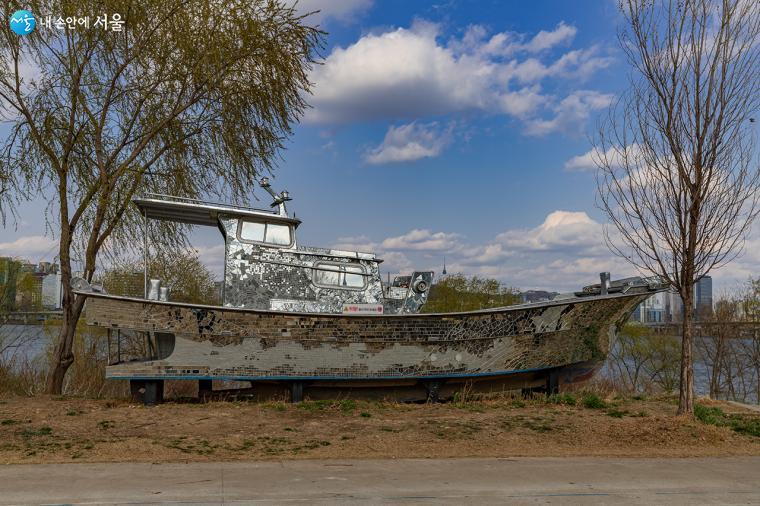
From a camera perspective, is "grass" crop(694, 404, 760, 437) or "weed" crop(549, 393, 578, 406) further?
"weed" crop(549, 393, 578, 406)

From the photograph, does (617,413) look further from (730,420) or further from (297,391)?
(297,391)

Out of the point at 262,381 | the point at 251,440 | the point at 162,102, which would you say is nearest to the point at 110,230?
the point at 162,102

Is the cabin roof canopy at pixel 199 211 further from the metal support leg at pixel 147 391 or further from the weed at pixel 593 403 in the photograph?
the weed at pixel 593 403

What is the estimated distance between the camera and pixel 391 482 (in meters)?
7.45

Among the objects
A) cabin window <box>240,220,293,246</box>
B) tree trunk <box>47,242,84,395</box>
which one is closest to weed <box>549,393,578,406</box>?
cabin window <box>240,220,293,246</box>

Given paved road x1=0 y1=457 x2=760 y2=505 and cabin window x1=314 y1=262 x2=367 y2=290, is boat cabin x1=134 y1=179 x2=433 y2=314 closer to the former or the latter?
cabin window x1=314 y1=262 x2=367 y2=290

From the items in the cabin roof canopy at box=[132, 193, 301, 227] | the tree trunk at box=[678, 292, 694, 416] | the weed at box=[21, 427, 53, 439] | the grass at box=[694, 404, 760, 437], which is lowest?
the grass at box=[694, 404, 760, 437]

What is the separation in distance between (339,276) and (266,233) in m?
1.87

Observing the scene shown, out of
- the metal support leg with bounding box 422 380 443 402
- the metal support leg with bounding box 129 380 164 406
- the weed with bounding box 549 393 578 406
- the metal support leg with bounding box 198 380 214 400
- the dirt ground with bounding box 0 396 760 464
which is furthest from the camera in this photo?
the metal support leg with bounding box 422 380 443 402

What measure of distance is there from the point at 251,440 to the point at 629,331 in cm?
3396

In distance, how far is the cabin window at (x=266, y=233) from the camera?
14188 mm

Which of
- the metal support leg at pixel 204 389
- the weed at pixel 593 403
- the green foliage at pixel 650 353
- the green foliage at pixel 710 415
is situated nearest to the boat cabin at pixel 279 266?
the metal support leg at pixel 204 389

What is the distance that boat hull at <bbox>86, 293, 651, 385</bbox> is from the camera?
13164 mm

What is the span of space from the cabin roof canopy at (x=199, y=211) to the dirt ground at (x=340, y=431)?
3981mm
